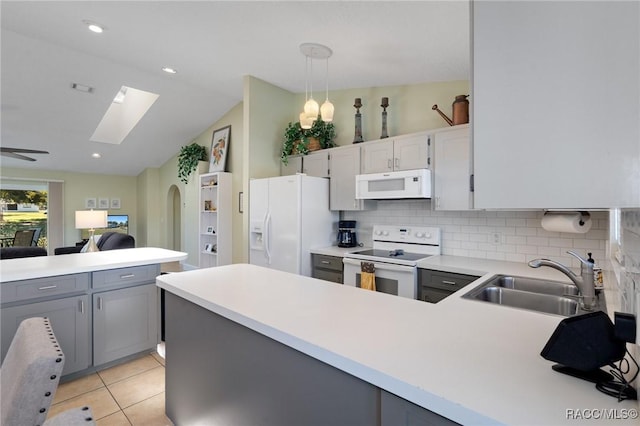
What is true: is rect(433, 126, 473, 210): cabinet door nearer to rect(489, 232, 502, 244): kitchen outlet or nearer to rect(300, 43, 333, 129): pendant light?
rect(489, 232, 502, 244): kitchen outlet

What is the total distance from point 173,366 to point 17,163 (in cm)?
716

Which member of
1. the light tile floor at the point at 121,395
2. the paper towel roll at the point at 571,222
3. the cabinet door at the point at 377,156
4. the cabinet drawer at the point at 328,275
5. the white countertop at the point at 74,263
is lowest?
the light tile floor at the point at 121,395

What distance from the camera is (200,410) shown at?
154cm

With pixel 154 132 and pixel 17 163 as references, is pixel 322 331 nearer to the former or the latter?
pixel 154 132

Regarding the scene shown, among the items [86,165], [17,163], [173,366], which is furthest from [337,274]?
[17,163]

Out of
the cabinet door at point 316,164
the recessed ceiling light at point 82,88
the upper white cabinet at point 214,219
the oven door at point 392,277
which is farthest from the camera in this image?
the upper white cabinet at point 214,219

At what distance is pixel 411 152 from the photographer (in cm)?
298

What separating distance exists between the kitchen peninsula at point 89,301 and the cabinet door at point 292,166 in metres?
1.78

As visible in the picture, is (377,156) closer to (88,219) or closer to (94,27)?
(94,27)

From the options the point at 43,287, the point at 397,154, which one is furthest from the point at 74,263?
the point at 397,154

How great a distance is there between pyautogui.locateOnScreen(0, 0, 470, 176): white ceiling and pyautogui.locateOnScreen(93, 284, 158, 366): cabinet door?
2440 millimetres

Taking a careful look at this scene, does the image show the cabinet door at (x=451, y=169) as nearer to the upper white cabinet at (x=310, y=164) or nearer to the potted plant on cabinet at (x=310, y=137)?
the upper white cabinet at (x=310, y=164)

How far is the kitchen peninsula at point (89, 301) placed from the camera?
2.12 m

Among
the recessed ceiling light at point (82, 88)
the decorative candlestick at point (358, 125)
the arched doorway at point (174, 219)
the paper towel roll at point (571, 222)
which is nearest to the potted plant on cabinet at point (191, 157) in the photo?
the recessed ceiling light at point (82, 88)
